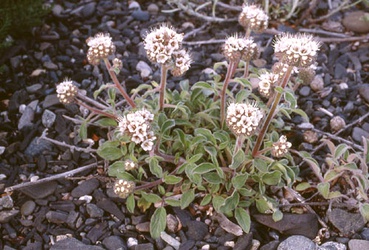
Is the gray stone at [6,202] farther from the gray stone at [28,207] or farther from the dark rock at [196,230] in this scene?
the dark rock at [196,230]

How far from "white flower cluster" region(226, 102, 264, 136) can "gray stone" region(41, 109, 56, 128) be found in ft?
5.60

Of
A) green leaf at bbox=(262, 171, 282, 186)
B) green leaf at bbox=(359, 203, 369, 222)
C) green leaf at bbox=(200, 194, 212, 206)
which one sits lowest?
green leaf at bbox=(200, 194, 212, 206)

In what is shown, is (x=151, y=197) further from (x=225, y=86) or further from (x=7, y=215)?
(x=7, y=215)

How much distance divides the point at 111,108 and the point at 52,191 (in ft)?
2.26

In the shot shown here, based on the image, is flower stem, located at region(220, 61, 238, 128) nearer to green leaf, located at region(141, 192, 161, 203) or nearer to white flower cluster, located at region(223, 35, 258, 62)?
white flower cluster, located at region(223, 35, 258, 62)

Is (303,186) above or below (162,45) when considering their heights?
below

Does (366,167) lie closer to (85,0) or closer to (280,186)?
(280,186)

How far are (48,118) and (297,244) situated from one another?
2.09 m

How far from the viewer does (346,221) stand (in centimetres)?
334

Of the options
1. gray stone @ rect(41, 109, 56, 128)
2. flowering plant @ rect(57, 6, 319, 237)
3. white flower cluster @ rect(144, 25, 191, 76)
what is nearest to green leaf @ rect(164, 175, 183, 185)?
flowering plant @ rect(57, 6, 319, 237)

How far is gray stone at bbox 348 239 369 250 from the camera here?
3.20m

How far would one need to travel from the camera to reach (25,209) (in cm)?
351

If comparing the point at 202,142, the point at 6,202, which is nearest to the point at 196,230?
the point at 202,142

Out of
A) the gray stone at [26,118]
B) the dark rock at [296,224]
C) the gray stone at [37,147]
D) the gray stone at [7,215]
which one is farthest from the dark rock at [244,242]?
the gray stone at [26,118]
